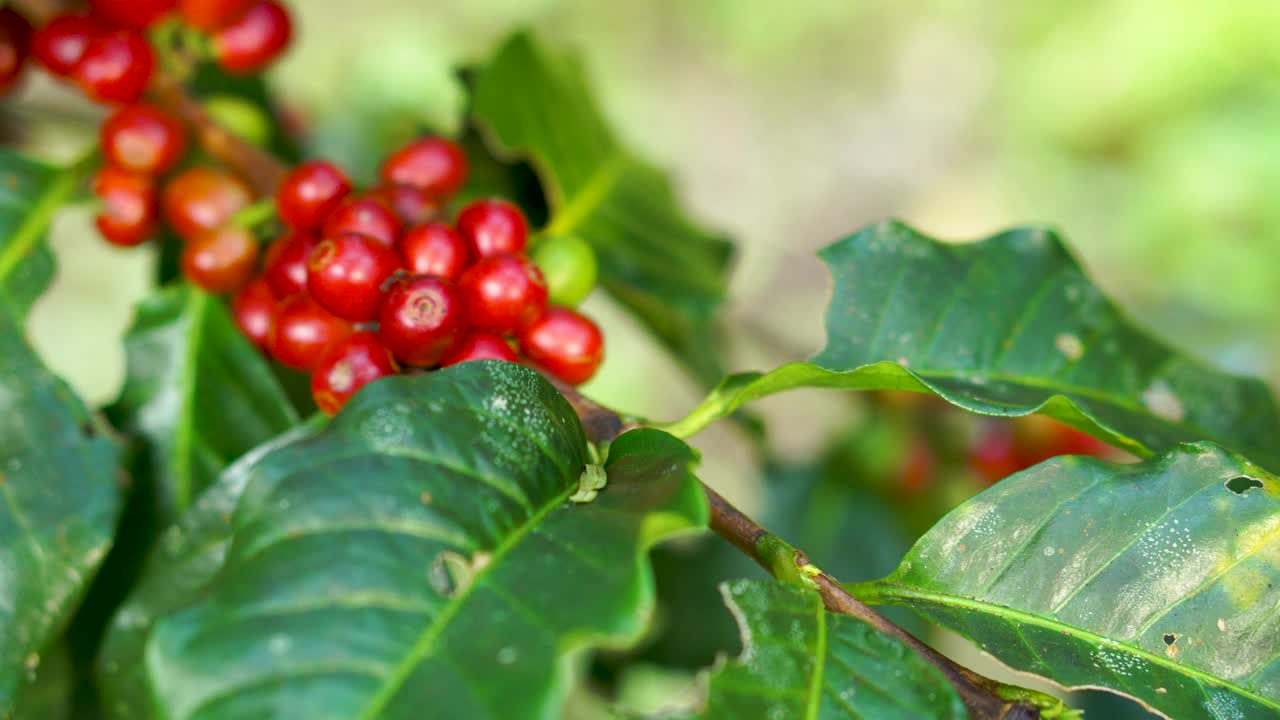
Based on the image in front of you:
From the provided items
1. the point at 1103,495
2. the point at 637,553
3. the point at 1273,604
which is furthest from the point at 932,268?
the point at 637,553

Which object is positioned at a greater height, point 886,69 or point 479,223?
point 479,223

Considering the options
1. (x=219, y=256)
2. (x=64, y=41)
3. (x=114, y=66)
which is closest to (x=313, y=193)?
(x=219, y=256)

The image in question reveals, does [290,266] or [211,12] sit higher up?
[211,12]

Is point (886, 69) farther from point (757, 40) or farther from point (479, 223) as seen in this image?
point (479, 223)

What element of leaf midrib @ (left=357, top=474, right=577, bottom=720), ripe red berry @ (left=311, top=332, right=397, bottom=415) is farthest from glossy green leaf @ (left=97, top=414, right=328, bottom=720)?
leaf midrib @ (left=357, top=474, right=577, bottom=720)

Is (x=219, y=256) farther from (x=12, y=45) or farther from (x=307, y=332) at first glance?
(x=12, y=45)

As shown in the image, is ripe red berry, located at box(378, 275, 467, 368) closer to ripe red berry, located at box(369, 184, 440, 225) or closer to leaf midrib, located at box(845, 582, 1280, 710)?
ripe red berry, located at box(369, 184, 440, 225)

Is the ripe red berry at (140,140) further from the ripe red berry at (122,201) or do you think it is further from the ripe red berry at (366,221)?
the ripe red berry at (366,221)
